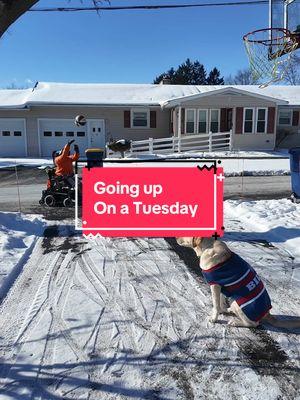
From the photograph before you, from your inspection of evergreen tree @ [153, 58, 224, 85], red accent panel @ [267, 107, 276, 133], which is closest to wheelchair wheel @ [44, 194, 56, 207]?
red accent panel @ [267, 107, 276, 133]

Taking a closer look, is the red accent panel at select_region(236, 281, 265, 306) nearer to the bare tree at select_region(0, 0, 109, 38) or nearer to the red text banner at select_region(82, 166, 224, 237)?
the red text banner at select_region(82, 166, 224, 237)

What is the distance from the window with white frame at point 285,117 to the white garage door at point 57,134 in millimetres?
13114

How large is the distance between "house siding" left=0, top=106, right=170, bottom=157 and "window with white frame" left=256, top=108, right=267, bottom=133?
19.0 feet

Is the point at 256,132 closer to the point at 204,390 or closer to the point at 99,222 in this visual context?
the point at 99,222

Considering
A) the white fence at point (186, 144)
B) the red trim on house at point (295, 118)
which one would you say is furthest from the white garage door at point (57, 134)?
the red trim on house at point (295, 118)

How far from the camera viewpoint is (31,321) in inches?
155

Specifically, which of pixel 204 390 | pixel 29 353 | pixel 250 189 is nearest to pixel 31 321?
pixel 29 353

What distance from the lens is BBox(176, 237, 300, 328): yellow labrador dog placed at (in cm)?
366

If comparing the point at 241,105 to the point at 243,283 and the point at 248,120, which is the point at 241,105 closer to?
the point at 248,120

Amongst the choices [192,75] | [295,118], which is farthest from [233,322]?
[192,75]

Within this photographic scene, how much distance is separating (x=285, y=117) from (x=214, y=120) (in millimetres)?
5445

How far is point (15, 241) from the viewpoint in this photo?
21.4 ft

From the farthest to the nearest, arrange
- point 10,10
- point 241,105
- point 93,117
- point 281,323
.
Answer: point 93,117 → point 241,105 → point 281,323 → point 10,10

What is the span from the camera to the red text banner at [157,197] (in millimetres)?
5062
